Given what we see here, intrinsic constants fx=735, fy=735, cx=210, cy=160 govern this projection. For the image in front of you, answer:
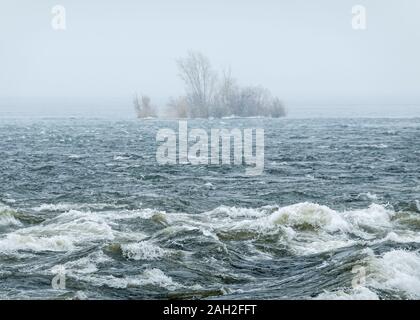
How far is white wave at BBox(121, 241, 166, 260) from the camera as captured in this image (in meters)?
18.9

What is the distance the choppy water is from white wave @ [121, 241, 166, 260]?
0.09 feet

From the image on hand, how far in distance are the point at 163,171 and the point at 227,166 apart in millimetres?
4355

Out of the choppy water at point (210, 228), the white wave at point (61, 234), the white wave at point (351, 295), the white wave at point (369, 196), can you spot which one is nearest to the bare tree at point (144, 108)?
the choppy water at point (210, 228)

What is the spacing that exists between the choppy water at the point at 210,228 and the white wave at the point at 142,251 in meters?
0.03

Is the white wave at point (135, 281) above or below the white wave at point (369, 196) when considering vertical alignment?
below

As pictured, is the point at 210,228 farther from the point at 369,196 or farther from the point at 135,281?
the point at 369,196

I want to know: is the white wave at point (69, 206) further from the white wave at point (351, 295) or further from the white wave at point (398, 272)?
the white wave at point (351, 295)

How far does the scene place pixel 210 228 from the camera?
75.0 ft

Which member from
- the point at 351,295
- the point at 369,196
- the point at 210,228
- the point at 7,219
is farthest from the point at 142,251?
the point at 369,196

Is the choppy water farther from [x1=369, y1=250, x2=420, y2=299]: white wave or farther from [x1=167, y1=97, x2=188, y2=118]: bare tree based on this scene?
[x1=167, y1=97, x2=188, y2=118]: bare tree

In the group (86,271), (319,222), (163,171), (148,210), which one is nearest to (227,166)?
(163,171)

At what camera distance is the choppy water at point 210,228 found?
1630 centimetres

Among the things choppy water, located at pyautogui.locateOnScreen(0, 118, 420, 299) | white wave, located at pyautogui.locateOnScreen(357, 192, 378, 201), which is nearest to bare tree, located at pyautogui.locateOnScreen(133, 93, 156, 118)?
choppy water, located at pyautogui.locateOnScreen(0, 118, 420, 299)

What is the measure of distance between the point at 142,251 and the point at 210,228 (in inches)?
159
